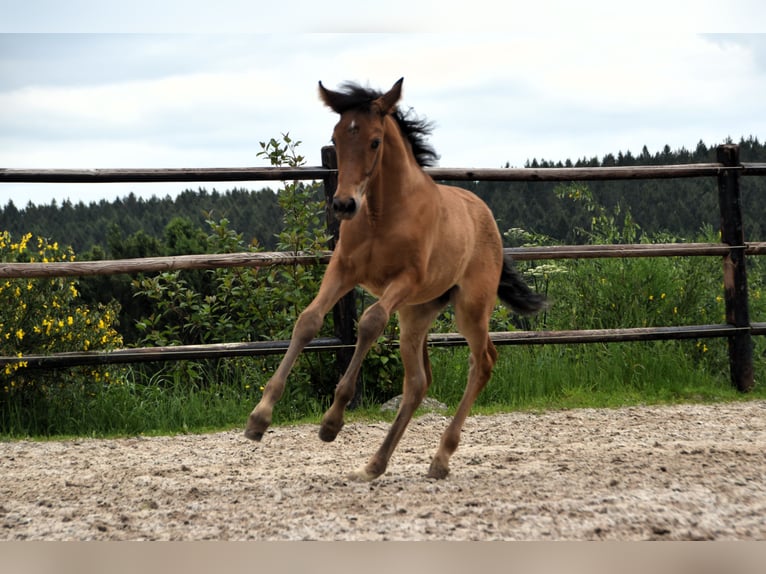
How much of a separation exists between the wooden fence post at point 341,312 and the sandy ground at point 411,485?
68 cm

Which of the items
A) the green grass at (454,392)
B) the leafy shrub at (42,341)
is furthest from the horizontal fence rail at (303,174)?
the green grass at (454,392)

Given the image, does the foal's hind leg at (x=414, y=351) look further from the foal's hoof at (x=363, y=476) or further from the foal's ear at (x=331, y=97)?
the foal's ear at (x=331, y=97)

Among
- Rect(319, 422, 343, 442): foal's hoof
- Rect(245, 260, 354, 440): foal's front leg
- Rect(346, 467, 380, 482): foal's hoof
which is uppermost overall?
Rect(245, 260, 354, 440): foal's front leg

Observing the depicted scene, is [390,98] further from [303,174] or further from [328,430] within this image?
[303,174]

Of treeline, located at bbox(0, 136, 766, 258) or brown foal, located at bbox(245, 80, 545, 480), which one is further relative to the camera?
treeline, located at bbox(0, 136, 766, 258)

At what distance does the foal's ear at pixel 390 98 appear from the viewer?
3936mm

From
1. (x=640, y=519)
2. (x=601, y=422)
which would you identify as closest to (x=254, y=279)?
(x=601, y=422)

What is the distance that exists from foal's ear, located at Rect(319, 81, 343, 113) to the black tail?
Result: 182 centimetres

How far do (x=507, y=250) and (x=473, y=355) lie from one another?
2308 millimetres

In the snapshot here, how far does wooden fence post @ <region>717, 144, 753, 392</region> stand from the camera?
24.6 feet

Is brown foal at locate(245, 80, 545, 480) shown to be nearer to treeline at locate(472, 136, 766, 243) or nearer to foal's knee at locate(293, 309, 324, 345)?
foal's knee at locate(293, 309, 324, 345)

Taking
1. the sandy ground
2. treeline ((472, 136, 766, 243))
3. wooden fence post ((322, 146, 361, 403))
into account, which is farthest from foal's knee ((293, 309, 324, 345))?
treeline ((472, 136, 766, 243))

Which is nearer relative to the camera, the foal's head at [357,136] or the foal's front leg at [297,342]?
the foal's front leg at [297,342]

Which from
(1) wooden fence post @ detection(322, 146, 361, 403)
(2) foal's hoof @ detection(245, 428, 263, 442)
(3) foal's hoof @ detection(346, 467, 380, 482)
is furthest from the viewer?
(1) wooden fence post @ detection(322, 146, 361, 403)
